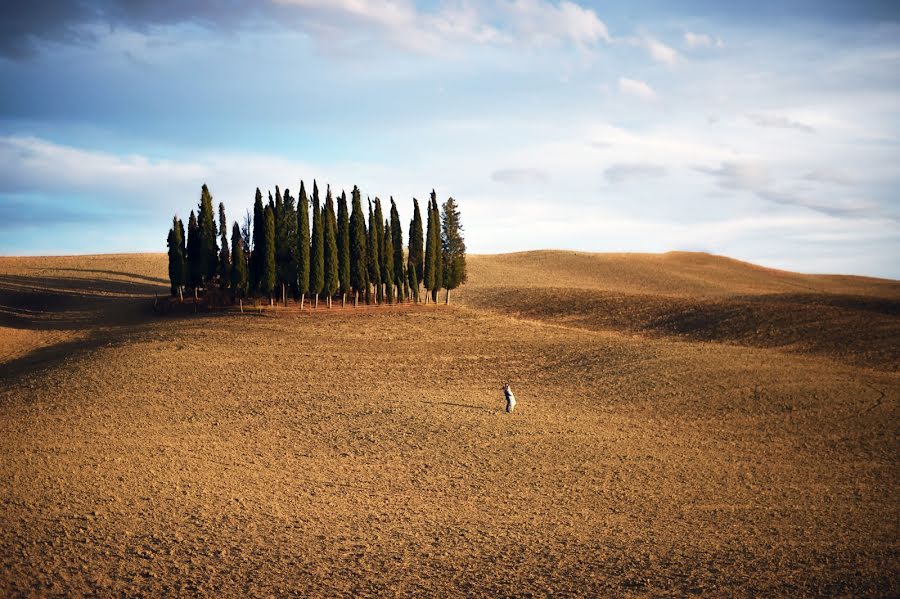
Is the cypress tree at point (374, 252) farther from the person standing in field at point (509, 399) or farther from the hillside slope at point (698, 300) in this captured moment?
the person standing in field at point (509, 399)

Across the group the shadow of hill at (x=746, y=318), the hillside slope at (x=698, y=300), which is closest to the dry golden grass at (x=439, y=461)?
the shadow of hill at (x=746, y=318)

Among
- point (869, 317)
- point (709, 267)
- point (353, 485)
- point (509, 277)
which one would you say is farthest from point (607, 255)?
point (353, 485)

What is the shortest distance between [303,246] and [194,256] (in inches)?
399

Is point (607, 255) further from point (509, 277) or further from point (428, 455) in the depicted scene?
point (428, 455)

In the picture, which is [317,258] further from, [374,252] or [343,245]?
[374,252]

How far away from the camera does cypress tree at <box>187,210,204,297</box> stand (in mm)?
55188

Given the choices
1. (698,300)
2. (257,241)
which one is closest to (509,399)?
(257,241)

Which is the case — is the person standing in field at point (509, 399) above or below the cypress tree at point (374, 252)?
below

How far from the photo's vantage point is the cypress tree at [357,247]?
54469mm

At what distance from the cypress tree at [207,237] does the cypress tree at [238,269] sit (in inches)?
116

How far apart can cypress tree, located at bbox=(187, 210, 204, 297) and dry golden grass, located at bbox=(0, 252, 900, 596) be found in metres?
6.27

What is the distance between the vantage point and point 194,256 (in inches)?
2188

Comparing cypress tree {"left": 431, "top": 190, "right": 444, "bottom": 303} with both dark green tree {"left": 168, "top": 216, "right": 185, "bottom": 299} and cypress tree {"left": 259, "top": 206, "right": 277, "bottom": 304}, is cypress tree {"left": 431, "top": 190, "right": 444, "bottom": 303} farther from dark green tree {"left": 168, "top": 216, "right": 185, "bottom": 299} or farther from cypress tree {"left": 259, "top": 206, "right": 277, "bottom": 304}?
dark green tree {"left": 168, "top": 216, "right": 185, "bottom": 299}

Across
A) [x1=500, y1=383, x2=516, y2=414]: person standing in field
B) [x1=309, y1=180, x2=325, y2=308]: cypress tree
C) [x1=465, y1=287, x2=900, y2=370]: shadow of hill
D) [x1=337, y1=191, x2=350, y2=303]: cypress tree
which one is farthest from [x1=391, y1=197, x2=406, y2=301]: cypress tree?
[x1=500, y1=383, x2=516, y2=414]: person standing in field
